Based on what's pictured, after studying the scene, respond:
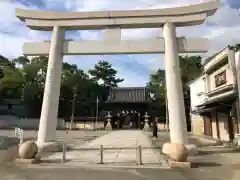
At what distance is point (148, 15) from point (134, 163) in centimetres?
787

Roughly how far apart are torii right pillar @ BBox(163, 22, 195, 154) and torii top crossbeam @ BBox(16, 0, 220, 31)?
2.12 feet

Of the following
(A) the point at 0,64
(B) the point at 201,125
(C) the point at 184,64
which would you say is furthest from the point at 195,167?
(A) the point at 0,64

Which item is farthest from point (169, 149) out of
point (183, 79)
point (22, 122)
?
point (22, 122)

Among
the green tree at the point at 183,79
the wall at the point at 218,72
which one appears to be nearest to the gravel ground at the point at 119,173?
the wall at the point at 218,72

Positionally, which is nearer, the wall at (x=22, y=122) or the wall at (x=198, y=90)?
the wall at (x=198, y=90)

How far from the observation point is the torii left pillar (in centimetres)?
1272

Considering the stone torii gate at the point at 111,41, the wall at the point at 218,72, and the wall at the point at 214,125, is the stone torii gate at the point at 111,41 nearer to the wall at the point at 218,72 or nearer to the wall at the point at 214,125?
the wall at the point at 218,72

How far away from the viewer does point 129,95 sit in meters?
46.2

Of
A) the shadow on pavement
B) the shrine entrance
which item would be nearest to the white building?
the shadow on pavement

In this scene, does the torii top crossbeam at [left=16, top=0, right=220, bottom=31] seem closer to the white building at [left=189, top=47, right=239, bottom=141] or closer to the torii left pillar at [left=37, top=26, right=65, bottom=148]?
the torii left pillar at [left=37, top=26, right=65, bottom=148]

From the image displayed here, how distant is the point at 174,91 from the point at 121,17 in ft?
16.5

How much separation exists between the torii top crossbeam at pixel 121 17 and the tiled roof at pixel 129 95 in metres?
31.1

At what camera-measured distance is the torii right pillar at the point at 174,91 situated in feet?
38.5

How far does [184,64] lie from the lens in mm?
47031
